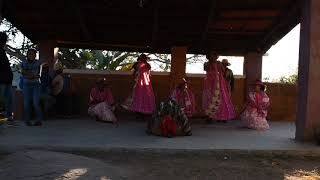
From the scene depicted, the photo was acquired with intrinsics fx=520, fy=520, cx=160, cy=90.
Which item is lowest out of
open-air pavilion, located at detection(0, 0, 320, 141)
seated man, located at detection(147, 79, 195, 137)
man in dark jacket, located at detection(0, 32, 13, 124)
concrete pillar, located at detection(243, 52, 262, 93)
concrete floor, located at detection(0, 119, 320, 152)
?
concrete floor, located at detection(0, 119, 320, 152)

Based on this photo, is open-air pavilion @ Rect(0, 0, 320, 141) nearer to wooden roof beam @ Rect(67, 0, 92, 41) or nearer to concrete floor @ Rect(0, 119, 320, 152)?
wooden roof beam @ Rect(67, 0, 92, 41)

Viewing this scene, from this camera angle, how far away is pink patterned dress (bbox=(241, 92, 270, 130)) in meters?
11.1

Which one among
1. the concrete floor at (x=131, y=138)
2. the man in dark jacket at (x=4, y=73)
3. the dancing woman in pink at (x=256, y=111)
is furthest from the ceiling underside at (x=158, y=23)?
the concrete floor at (x=131, y=138)

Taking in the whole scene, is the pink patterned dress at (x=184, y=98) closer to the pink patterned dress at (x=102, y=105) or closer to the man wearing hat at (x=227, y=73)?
the man wearing hat at (x=227, y=73)

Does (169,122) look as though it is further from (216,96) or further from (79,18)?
(79,18)

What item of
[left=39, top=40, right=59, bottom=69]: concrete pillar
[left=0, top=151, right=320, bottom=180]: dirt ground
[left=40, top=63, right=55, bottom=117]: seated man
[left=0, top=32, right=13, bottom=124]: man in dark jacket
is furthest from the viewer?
[left=39, top=40, right=59, bottom=69]: concrete pillar

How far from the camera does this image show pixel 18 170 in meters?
6.04

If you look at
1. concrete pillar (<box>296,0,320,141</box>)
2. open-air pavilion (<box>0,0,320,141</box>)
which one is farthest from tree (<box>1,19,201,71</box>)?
concrete pillar (<box>296,0,320,141</box>)

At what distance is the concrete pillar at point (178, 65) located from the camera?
13445 millimetres

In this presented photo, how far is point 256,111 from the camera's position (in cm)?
1116

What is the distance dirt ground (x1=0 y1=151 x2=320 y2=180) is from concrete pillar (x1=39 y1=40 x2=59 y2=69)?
6.16 m

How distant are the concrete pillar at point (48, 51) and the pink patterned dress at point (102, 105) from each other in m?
1.88

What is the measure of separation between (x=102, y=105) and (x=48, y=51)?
8.30 feet

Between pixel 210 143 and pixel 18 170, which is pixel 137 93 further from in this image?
pixel 18 170
